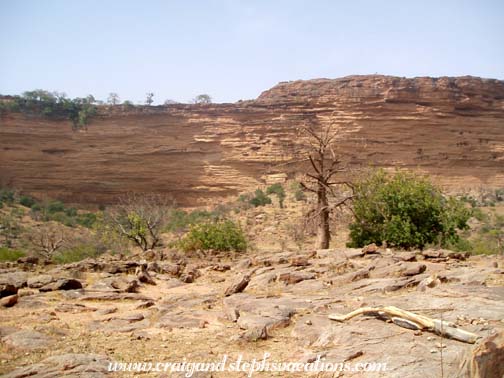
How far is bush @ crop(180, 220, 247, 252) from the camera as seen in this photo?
16.4 metres

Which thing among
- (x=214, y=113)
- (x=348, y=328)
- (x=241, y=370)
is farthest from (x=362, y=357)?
(x=214, y=113)

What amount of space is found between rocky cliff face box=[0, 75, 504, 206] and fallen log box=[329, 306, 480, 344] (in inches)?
1333

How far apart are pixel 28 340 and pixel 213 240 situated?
11.1m

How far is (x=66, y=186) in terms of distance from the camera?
39906 millimetres

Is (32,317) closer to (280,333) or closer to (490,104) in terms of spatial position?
(280,333)

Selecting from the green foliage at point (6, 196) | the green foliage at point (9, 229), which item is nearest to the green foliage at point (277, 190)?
the green foliage at point (9, 229)

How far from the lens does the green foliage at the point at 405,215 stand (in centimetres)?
1355

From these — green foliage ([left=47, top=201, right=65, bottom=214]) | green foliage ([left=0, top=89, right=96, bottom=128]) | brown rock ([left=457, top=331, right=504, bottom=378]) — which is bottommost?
green foliage ([left=47, top=201, right=65, bottom=214])

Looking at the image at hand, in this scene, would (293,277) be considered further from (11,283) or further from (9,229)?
(9,229)

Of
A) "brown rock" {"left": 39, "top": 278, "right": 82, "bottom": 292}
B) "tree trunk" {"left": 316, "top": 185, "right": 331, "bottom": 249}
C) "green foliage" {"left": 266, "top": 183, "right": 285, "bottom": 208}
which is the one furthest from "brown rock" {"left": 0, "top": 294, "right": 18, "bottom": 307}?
"green foliage" {"left": 266, "top": 183, "right": 285, "bottom": 208}

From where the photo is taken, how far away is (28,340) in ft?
17.7

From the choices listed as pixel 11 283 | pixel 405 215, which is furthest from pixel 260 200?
pixel 11 283

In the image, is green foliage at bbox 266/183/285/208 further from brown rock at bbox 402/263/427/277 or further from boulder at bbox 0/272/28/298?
brown rock at bbox 402/263/427/277

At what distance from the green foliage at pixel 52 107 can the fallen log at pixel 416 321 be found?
39.4 m
